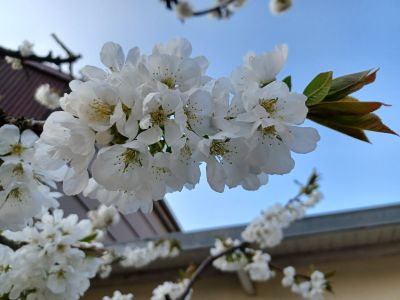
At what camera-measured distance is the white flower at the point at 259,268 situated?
3.20 m

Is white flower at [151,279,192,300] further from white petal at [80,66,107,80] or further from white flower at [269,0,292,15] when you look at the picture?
white flower at [269,0,292,15]

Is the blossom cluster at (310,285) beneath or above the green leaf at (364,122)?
beneath

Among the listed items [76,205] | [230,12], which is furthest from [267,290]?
[230,12]

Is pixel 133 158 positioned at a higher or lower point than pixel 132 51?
lower

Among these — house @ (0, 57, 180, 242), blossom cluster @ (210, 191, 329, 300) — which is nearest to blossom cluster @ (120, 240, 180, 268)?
blossom cluster @ (210, 191, 329, 300)

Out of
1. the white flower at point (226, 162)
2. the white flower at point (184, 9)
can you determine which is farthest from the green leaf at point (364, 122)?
the white flower at point (184, 9)

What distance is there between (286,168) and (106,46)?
398mm

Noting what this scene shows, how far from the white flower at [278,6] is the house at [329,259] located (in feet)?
12.3

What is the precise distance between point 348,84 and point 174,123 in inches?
14.2

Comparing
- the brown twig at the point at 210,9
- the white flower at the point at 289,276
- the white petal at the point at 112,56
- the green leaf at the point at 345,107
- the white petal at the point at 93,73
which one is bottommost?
the white flower at the point at 289,276

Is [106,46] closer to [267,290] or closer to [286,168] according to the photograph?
[286,168]

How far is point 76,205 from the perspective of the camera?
5.52 m

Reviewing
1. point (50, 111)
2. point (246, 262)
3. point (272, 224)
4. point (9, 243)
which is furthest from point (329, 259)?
point (50, 111)

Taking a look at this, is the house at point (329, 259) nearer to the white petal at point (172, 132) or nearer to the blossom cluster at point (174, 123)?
the blossom cluster at point (174, 123)
